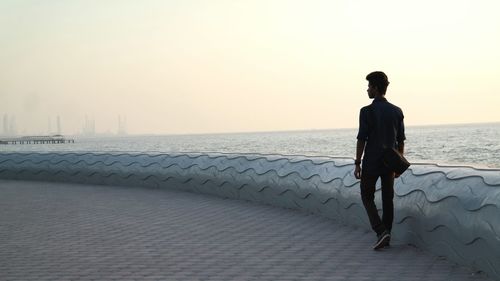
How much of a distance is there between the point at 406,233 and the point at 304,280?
6.62 feet

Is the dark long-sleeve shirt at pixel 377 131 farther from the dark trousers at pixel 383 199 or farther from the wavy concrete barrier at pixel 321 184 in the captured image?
the wavy concrete barrier at pixel 321 184

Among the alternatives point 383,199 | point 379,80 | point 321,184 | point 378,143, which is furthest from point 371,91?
point 321,184

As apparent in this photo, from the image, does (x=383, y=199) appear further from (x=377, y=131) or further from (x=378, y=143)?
(x=377, y=131)

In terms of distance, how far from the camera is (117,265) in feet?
20.3

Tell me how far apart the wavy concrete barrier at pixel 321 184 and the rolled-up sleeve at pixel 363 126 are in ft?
3.10

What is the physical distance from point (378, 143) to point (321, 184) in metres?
2.70

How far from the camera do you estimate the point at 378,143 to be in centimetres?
659

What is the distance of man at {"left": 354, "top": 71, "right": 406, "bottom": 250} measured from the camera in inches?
260

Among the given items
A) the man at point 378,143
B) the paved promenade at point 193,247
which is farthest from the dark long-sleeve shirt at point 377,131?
the paved promenade at point 193,247

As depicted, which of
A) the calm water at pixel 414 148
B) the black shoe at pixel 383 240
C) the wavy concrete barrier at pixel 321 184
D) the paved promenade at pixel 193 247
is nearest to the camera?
the wavy concrete barrier at pixel 321 184

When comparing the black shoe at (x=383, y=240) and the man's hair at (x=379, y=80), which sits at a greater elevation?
the man's hair at (x=379, y=80)

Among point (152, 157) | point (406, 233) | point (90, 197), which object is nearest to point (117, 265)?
point (406, 233)

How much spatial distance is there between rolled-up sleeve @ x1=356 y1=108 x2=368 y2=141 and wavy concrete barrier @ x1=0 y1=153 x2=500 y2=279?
945mm

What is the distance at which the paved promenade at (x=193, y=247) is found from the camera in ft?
18.9
